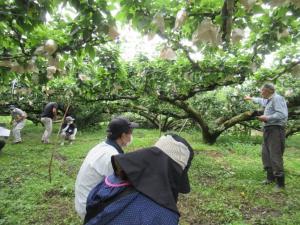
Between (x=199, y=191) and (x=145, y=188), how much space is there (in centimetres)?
493

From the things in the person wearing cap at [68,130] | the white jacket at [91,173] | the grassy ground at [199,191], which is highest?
the white jacket at [91,173]

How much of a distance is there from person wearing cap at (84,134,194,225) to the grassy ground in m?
3.44

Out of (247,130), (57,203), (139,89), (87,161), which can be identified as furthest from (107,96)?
(247,130)

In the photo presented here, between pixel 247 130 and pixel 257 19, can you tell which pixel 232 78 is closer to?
pixel 257 19

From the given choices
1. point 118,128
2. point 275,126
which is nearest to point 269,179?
point 275,126

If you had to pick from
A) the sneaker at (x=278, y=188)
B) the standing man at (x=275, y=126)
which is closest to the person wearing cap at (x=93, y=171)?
the standing man at (x=275, y=126)

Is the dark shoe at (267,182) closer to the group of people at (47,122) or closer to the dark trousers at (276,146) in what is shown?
the dark trousers at (276,146)

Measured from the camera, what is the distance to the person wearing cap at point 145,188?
186 cm

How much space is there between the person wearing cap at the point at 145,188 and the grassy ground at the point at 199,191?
3.44 meters

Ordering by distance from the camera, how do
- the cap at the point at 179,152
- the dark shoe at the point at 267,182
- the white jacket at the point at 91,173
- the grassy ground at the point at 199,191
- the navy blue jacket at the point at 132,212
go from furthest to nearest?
the dark shoe at the point at 267,182 < the grassy ground at the point at 199,191 < the white jacket at the point at 91,173 < the cap at the point at 179,152 < the navy blue jacket at the point at 132,212

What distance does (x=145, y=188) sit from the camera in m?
1.89

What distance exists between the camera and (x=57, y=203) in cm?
603

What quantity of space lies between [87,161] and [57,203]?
3293 millimetres

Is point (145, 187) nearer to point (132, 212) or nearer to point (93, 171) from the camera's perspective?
point (132, 212)
